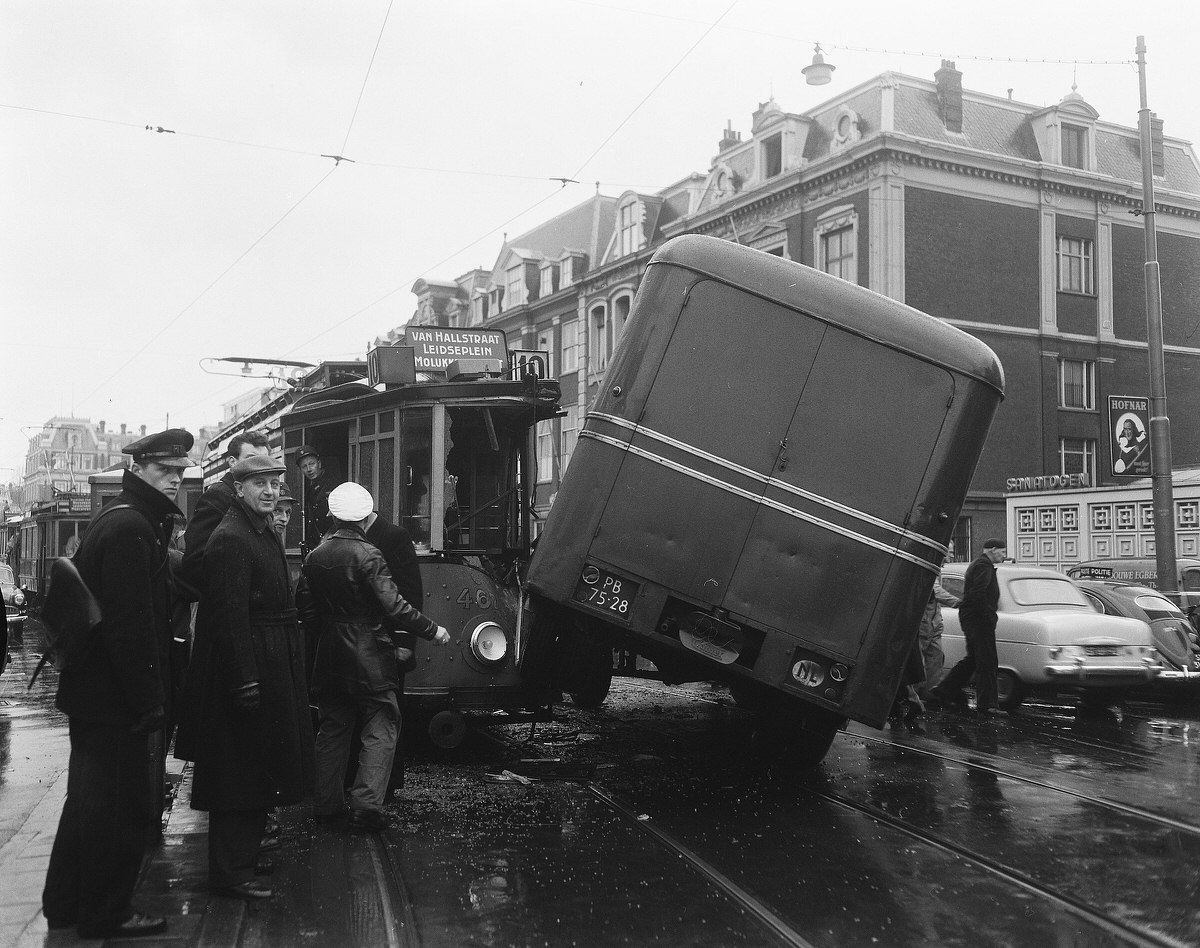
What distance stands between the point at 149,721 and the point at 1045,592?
1113 centimetres

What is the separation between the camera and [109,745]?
4785mm

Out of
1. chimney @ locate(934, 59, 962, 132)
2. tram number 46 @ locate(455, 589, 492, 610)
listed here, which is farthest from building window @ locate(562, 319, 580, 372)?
tram number 46 @ locate(455, 589, 492, 610)

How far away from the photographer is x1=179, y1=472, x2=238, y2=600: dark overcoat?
6008 millimetres

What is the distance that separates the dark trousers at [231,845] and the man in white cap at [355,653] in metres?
1.27

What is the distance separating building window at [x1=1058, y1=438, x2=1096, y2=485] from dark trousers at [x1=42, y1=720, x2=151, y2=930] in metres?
31.9

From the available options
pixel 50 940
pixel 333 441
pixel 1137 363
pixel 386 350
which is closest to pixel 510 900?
pixel 50 940

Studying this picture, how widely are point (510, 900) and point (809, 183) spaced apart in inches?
1166

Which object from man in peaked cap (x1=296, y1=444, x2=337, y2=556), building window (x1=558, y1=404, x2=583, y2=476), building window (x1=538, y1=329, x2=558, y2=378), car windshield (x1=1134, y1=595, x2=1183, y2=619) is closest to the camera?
man in peaked cap (x1=296, y1=444, x2=337, y2=556)

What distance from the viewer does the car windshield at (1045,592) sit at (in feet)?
44.2

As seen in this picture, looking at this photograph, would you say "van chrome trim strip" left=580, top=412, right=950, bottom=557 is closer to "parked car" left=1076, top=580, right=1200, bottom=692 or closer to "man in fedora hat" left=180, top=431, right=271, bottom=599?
"man in fedora hat" left=180, top=431, right=271, bottom=599

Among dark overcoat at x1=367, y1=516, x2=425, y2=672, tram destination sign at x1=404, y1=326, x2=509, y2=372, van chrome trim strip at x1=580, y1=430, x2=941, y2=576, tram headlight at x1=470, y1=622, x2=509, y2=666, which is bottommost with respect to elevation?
tram headlight at x1=470, y1=622, x2=509, y2=666

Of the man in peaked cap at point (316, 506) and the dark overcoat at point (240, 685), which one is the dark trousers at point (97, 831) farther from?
the man in peaked cap at point (316, 506)

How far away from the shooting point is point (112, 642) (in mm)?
4742

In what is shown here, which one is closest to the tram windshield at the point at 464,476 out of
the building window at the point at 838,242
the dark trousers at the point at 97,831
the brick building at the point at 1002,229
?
the dark trousers at the point at 97,831
